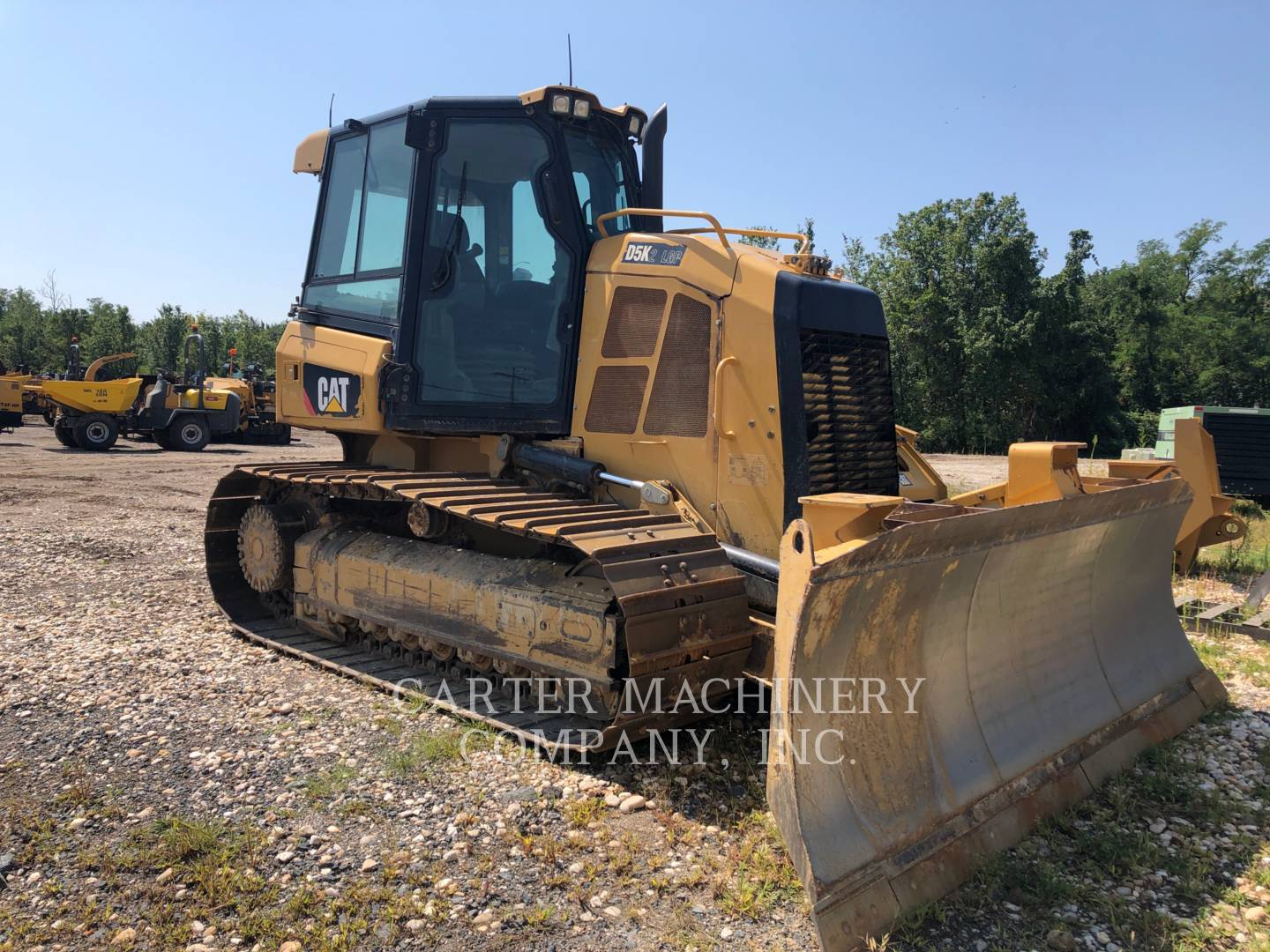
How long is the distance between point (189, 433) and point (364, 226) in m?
19.7

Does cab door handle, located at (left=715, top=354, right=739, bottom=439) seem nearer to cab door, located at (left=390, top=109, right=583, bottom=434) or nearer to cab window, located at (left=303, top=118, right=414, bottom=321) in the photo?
cab door, located at (left=390, top=109, right=583, bottom=434)

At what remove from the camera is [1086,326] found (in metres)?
35.2

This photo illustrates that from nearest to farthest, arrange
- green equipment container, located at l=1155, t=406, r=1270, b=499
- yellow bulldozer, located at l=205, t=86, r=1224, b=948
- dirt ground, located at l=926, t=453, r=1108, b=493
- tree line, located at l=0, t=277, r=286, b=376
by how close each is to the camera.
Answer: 1. yellow bulldozer, located at l=205, t=86, r=1224, b=948
2. green equipment container, located at l=1155, t=406, r=1270, b=499
3. dirt ground, located at l=926, t=453, r=1108, b=493
4. tree line, located at l=0, t=277, r=286, b=376

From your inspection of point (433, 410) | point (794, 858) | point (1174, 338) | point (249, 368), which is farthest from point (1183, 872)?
point (1174, 338)

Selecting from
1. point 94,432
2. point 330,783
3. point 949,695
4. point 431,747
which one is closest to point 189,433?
point 94,432

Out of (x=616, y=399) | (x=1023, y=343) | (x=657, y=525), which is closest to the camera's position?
(x=657, y=525)

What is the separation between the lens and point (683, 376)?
495cm

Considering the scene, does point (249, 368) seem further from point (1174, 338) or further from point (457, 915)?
point (1174, 338)

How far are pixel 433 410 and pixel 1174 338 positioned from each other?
4595 centimetres

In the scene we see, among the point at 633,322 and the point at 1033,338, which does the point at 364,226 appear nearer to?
the point at 633,322

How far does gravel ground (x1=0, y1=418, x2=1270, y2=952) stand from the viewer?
115 inches

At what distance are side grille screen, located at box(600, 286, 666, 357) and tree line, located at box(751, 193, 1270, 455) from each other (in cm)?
3041

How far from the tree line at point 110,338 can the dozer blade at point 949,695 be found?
56126 millimetres

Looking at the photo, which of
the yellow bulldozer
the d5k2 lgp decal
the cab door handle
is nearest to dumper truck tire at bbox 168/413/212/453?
the yellow bulldozer
